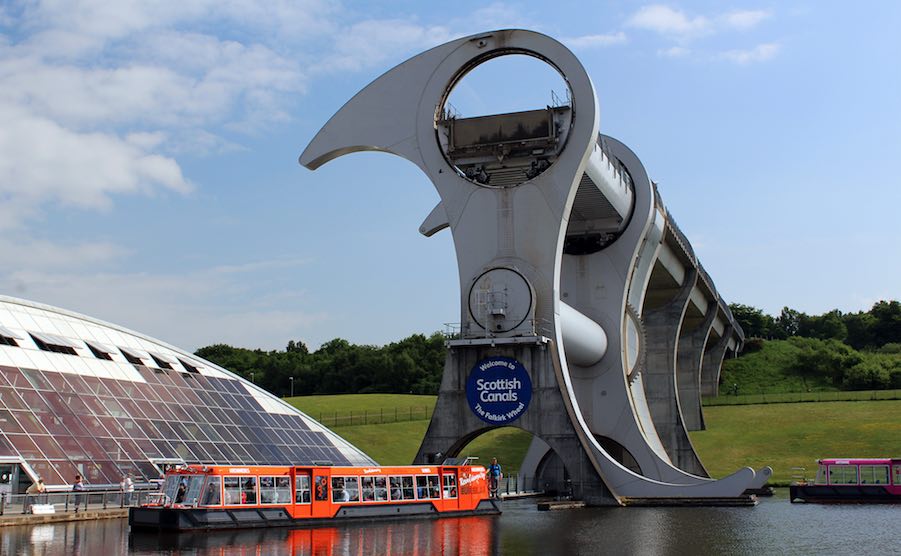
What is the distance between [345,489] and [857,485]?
82.7 feet

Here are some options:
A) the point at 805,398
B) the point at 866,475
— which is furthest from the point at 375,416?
the point at 866,475

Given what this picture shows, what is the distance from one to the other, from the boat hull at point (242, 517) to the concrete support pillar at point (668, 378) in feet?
113

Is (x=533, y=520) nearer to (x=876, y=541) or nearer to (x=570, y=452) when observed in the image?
(x=570, y=452)

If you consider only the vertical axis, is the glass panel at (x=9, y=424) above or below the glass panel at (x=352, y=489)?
above

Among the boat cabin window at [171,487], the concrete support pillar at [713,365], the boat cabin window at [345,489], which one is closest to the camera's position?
the boat cabin window at [171,487]

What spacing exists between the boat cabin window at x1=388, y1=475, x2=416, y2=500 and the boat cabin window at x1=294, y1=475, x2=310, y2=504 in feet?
11.2

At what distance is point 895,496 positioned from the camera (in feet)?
142

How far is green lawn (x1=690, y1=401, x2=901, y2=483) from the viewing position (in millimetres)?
65150

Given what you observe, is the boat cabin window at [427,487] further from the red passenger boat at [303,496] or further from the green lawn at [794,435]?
the green lawn at [794,435]

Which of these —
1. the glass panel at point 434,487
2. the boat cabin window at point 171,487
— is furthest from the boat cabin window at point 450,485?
the boat cabin window at point 171,487

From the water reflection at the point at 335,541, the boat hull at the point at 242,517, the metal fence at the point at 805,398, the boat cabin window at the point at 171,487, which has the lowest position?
the water reflection at the point at 335,541

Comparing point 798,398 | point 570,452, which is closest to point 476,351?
point 570,452

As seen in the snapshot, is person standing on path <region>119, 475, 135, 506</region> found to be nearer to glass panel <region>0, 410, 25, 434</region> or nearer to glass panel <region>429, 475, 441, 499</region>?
glass panel <region>0, 410, 25, 434</region>

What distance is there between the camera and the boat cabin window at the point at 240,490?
2805 cm
